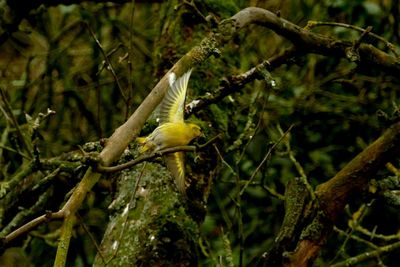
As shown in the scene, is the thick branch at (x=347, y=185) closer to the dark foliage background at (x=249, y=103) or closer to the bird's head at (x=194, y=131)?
the bird's head at (x=194, y=131)

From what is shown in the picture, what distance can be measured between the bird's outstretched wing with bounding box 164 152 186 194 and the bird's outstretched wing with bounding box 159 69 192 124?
132 mm

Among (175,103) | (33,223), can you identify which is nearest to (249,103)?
(175,103)

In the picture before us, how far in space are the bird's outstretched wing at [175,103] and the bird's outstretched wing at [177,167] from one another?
5.2 inches

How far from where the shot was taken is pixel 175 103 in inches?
80.1

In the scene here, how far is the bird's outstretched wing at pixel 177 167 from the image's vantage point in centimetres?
217

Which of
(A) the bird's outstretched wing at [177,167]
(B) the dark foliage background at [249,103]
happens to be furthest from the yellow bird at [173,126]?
(B) the dark foliage background at [249,103]

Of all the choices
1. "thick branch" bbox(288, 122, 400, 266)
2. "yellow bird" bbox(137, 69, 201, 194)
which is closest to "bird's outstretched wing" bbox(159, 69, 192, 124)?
"yellow bird" bbox(137, 69, 201, 194)

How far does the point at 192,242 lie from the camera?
2365mm

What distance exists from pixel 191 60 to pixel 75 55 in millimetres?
2589

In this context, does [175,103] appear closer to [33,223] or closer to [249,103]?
[33,223]

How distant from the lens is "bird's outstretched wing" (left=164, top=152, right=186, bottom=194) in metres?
2.17

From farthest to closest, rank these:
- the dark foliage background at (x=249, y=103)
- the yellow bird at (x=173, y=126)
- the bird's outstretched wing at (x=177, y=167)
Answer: the dark foliage background at (x=249, y=103) < the bird's outstretched wing at (x=177, y=167) < the yellow bird at (x=173, y=126)

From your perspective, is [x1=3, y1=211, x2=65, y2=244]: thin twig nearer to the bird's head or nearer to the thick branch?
the bird's head

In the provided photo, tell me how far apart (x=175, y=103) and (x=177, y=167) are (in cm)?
24
